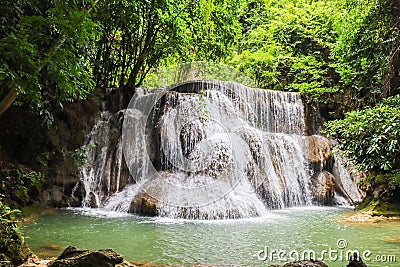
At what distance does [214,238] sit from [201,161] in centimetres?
385

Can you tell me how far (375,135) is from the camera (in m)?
6.30

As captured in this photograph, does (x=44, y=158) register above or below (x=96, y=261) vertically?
above

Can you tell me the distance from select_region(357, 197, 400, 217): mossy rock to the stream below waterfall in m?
0.70

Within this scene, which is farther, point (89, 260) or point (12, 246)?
point (12, 246)

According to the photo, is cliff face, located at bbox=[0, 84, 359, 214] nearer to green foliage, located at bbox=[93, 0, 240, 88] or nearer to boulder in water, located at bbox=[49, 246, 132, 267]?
green foliage, located at bbox=[93, 0, 240, 88]

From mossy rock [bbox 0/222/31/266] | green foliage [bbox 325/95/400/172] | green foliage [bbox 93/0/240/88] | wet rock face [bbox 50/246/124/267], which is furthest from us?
green foliage [bbox 93/0/240/88]

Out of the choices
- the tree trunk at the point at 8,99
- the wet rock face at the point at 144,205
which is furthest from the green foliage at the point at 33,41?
the wet rock face at the point at 144,205

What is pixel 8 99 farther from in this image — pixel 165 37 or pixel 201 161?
pixel 165 37

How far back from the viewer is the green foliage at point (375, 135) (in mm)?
6098

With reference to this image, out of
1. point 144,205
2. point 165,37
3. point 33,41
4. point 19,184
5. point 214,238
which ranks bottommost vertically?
point 214,238

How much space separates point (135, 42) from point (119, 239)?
8780 mm

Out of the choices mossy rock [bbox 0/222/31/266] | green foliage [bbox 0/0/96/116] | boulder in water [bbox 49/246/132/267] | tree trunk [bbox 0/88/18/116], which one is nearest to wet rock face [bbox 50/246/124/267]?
boulder in water [bbox 49/246/132/267]

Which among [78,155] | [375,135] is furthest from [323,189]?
[78,155]

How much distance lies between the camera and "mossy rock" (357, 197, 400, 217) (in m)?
8.27
